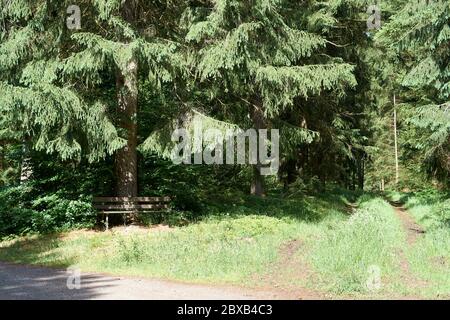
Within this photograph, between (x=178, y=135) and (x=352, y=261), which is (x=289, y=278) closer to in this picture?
(x=352, y=261)

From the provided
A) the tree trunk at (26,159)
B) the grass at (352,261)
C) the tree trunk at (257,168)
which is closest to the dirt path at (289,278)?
the grass at (352,261)

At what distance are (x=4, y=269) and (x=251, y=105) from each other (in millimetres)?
11169

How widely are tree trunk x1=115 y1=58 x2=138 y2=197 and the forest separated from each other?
4 cm

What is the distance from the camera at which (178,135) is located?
14.3 meters

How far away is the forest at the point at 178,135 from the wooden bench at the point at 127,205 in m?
0.14

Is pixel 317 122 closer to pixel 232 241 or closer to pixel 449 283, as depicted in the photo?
pixel 232 241

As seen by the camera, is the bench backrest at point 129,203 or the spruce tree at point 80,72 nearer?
the spruce tree at point 80,72

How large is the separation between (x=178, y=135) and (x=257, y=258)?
564cm

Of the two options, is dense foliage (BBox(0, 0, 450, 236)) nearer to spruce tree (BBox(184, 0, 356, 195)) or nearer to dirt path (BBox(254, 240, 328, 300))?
spruce tree (BBox(184, 0, 356, 195))

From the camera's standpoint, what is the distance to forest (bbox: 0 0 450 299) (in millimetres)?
9969

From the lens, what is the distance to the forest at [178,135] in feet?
32.7

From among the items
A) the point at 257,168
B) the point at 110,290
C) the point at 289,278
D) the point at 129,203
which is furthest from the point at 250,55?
the point at 110,290

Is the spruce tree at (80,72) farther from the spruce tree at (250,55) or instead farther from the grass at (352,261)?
the grass at (352,261)

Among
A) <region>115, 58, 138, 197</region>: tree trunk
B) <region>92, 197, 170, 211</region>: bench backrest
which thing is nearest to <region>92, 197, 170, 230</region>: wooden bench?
<region>92, 197, 170, 211</region>: bench backrest
